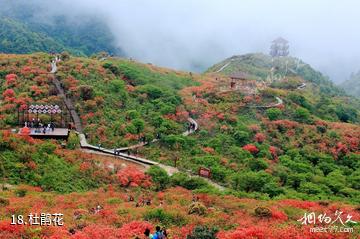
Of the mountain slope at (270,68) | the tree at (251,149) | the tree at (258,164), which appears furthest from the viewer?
the mountain slope at (270,68)

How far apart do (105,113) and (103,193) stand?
2368 cm

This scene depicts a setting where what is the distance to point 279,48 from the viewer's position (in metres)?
157

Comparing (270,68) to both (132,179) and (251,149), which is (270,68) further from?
(132,179)

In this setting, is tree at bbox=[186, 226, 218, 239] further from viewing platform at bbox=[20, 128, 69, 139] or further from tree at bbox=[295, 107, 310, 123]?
tree at bbox=[295, 107, 310, 123]

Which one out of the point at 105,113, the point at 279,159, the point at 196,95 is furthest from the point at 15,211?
the point at 196,95

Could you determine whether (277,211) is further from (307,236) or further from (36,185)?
(36,185)

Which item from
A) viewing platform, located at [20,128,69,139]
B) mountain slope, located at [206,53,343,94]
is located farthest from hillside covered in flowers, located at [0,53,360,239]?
mountain slope, located at [206,53,343,94]

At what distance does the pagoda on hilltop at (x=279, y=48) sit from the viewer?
153m

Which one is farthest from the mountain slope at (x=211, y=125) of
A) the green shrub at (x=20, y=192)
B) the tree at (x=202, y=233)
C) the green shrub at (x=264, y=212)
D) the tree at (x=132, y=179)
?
the green shrub at (x=20, y=192)

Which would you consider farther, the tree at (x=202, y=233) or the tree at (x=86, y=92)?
the tree at (x=86, y=92)

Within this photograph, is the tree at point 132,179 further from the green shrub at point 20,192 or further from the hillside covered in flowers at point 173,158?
the green shrub at point 20,192

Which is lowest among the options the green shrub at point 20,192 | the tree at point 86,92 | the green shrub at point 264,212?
the green shrub at point 264,212

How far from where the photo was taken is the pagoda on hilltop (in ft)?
501

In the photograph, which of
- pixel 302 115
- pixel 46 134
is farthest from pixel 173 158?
pixel 302 115
